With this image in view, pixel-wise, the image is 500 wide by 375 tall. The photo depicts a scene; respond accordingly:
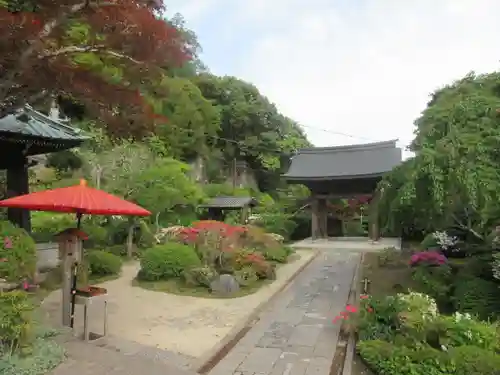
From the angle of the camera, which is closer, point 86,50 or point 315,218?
point 86,50

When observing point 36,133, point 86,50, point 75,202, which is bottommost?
point 75,202

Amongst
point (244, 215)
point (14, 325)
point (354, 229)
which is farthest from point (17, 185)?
point (354, 229)

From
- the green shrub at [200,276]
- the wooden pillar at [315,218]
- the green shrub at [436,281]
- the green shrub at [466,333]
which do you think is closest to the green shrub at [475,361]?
the green shrub at [466,333]

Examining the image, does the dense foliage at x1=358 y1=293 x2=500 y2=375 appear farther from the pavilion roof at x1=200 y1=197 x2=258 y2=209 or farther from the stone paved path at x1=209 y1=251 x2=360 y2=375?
the pavilion roof at x1=200 y1=197 x2=258 y2=209

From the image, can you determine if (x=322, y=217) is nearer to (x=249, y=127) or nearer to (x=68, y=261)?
(x=249, y=127)

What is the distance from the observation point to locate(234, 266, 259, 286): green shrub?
34.1ft

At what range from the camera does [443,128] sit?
23.6 feet

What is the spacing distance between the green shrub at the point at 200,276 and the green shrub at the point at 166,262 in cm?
41

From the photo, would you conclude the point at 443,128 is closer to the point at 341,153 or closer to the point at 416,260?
the point at 416,260

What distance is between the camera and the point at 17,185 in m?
10.6

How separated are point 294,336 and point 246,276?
441 cm

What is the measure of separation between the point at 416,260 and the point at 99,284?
808 centimetres

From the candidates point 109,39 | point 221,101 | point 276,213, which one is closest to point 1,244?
point 109,39

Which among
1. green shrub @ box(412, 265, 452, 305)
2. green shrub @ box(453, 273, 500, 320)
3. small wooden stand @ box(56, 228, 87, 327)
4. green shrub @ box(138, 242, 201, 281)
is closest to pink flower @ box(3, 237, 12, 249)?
small wooden stand @ box(56, 228, 87, 327)
